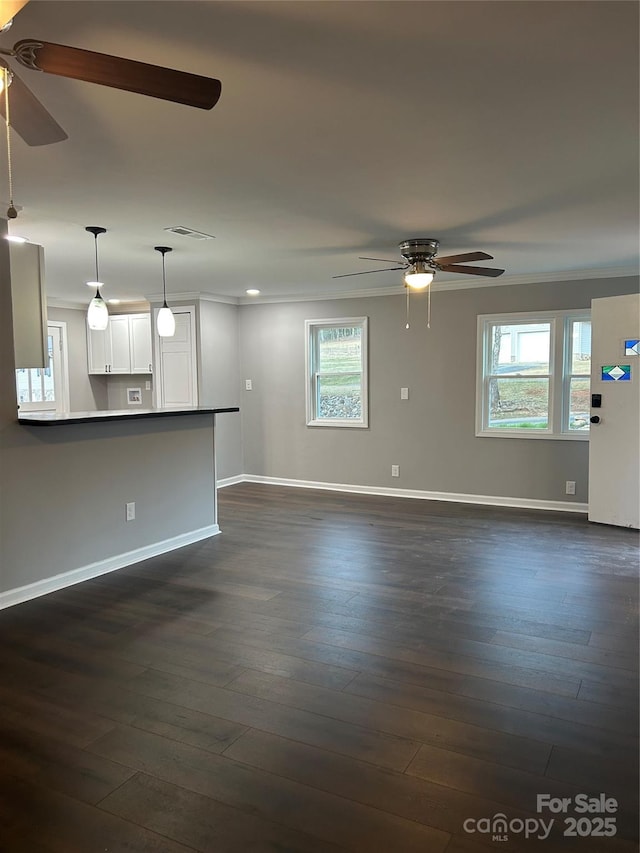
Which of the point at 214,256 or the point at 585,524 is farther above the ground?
the point at 214,256

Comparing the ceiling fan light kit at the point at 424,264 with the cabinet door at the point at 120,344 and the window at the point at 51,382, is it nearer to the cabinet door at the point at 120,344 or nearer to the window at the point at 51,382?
the cabinet door at the point at 120,344

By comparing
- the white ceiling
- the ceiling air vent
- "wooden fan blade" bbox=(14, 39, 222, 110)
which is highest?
the ceiling air vent

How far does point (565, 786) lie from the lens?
196 centimetres

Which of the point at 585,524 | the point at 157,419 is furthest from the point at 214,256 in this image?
the point at 585,524

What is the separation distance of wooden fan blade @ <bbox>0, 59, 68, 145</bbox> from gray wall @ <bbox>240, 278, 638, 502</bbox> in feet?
16.3

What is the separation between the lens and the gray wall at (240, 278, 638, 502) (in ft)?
19.6

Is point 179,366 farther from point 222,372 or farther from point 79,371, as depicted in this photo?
point 79,371

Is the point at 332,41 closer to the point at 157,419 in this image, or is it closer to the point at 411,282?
the point at 411,282

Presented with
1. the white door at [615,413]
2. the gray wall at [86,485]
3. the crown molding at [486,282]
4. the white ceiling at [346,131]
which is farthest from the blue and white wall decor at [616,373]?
the gray wall at [86,485]

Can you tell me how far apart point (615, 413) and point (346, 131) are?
3947 mm

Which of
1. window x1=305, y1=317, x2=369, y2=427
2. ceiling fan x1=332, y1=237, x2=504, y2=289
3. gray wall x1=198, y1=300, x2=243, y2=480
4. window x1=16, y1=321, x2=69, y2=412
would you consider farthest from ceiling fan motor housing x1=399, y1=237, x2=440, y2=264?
window x1=16, y1=321, x2=69, y2=412

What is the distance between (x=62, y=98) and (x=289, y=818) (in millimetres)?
2602

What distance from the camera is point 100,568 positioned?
4.15 meters

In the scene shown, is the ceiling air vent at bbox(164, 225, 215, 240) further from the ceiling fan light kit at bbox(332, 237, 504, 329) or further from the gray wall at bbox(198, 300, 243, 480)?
the gray wall at bbox(198, 300, 243, 480)
